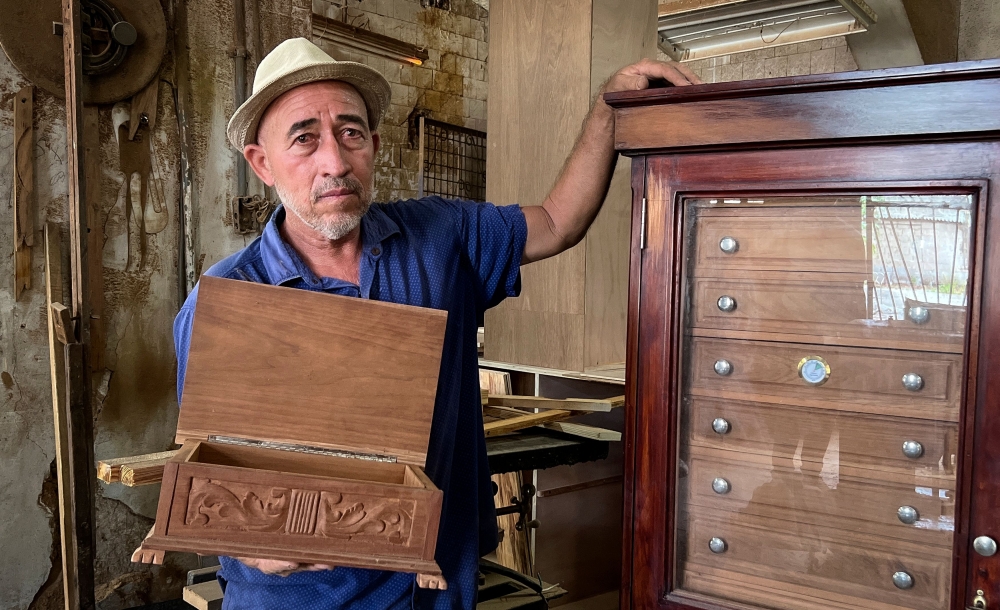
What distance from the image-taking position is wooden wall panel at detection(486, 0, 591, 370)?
3354 mm

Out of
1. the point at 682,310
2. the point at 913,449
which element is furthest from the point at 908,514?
the point at 682,310

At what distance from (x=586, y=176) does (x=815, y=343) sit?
61cm

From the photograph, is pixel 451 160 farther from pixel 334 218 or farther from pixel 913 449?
pixel 913 449

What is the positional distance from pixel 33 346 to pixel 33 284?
0.25 m

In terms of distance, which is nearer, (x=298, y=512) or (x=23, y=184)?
(x=298, y=512)

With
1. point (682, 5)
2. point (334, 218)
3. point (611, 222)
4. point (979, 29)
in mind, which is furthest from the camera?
point (979, 29)

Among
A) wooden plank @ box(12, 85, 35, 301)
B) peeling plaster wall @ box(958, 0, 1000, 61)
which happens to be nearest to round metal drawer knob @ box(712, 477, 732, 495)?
wooden plank @ box(12, 85, 35, 301)

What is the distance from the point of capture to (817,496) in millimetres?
1251

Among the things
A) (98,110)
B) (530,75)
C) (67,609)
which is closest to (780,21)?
(530,75)

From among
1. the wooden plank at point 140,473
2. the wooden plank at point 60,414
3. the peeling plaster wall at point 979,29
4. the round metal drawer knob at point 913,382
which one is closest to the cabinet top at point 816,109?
the round metal drawer knob at point 913,382

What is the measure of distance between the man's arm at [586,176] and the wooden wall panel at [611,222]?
5.01 feet

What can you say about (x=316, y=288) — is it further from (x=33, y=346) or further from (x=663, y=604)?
(x=33, y=346)

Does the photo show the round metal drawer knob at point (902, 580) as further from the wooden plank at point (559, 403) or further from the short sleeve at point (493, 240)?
the wooden plank at point (559, 403)

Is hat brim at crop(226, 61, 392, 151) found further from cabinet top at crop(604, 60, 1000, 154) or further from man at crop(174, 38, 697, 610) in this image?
cabinet top at crop(604, 60, 1000, 154)
